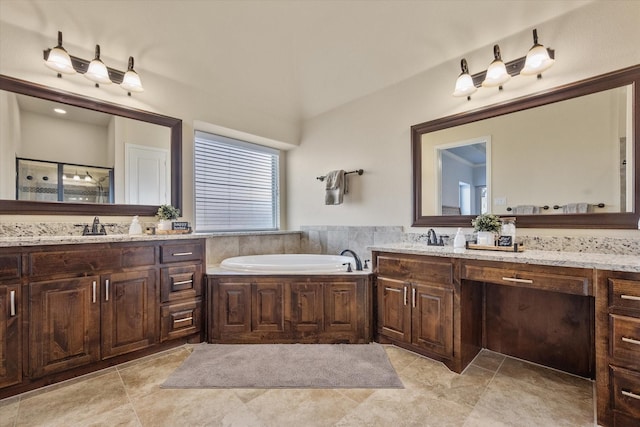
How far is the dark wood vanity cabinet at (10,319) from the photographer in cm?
165

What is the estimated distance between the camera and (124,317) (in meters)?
2.06

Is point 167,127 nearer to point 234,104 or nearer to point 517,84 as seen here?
point 234,104

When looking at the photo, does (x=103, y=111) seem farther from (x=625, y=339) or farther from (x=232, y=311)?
(x=625, y=339)

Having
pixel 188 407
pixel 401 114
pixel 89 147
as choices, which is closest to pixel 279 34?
pixel 401 114

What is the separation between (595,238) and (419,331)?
1302mm

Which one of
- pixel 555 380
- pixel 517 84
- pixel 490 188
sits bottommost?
pixel 555 380

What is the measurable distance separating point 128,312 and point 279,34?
2.67 metres

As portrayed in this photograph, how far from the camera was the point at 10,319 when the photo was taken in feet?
5.48

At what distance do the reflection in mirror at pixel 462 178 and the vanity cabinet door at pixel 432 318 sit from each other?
0.79 meters

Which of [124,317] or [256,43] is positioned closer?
[124,317]

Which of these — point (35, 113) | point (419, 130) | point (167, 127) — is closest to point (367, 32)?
point (419, 130)

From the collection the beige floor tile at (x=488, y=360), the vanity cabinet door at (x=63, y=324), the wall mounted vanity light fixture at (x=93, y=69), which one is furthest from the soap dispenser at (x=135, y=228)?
the beige floor tile at (x=488, y=360)

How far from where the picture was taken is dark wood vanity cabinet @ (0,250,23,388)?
65.0 inches

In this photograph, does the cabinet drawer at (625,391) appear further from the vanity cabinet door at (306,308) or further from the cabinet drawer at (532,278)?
the vanity cabinet door at (306,308)
